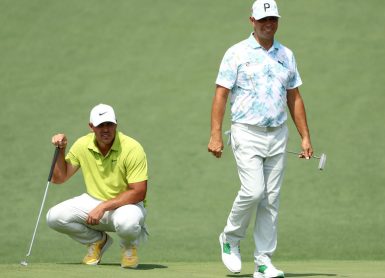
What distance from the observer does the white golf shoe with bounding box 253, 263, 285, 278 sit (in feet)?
22.0

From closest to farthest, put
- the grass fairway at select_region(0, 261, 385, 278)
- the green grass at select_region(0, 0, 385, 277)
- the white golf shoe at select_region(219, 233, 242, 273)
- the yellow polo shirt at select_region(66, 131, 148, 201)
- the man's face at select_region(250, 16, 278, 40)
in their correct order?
the grass fairway at select_region(0, 261, 385, 278) → the man's face at select_region(250, 16, 278, 40) → the white golf shoe at select_region(219, 233, 242, 273) → the yellow polo shirt at select_region(66, 131, 148, 201) → the green grass at select_region(0, 0, 385, 277)

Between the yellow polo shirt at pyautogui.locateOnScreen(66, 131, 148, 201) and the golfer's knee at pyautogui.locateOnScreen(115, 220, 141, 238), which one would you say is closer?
the golfer's knee at pyautogui.locateOnScreen(115, 220, 141, 238)

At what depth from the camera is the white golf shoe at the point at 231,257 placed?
693 cm

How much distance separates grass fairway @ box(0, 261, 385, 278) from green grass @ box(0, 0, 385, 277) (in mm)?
452

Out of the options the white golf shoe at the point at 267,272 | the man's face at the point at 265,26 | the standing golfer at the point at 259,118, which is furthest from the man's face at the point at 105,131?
the white golf shoe at the point at 267,272

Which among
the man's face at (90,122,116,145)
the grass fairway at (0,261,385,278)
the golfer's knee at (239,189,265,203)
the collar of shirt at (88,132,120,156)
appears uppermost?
the man's face at (90,122,116,145)

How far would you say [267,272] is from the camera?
6.76m

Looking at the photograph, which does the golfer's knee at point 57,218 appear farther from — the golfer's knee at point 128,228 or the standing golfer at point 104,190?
the golfer's knee at point 128,228

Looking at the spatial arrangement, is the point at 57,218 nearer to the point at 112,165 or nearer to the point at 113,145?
the point at 112,165

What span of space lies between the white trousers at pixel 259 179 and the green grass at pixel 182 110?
1.43 meters

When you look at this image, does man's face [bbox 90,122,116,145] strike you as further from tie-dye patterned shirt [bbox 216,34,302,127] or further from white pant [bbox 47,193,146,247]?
tie-dye patterned shirt [bbox 216,34,302,127]

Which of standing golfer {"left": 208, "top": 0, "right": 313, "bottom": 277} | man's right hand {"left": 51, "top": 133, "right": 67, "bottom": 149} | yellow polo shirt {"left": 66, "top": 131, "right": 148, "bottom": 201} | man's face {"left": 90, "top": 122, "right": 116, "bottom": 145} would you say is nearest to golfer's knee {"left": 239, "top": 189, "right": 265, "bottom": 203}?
standing golfer {"left": 208, "top": 0, "right": 313, "bottom": 277}

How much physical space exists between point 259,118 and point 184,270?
1.23m

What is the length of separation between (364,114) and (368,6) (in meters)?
2.31
